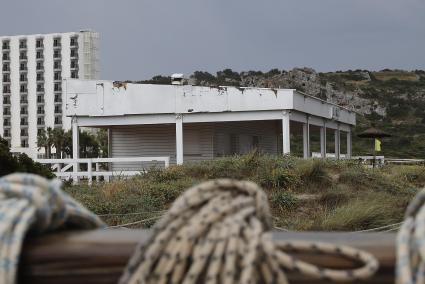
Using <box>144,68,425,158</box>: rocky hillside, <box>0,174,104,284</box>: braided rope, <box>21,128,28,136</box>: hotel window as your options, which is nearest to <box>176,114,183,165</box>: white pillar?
<box>0,174,104,284</box>: braided rope

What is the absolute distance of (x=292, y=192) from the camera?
1495 centimetres

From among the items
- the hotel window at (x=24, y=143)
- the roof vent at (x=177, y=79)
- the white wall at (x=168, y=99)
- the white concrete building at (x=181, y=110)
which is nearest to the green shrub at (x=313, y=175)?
the white concrete building at (x=181, y=110)

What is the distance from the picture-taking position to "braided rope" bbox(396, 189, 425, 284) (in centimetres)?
127

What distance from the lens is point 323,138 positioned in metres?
33.1

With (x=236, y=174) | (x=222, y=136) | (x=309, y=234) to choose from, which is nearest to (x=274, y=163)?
(x=236, y=174)

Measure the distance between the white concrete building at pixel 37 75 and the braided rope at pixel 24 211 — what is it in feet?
420

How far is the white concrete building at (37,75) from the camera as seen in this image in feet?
422

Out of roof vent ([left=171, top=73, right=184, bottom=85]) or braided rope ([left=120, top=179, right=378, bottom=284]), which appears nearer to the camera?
braided rope ([left=120, top=179, right=378, bottom=284])

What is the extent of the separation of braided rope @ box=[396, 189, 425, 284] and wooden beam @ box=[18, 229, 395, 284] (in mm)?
40

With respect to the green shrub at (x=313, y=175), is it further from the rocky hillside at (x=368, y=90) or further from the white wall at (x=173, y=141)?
the rocky hillside at (x=368, y=90)

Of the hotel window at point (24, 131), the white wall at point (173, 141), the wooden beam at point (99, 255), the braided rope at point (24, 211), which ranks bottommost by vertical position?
the wooden beam at point (99, 255)

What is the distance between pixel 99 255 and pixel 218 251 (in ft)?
0.89

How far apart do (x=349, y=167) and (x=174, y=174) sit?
496 cm

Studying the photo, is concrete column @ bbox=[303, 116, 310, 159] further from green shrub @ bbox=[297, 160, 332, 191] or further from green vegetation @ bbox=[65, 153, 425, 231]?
green shrub @ bbox=[297, 160, 332, 191]
